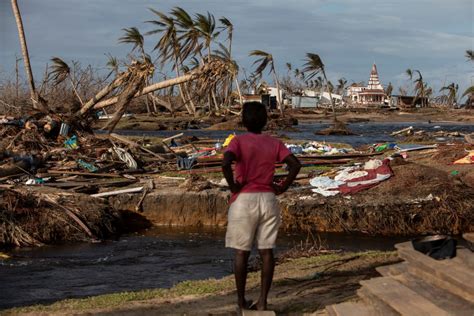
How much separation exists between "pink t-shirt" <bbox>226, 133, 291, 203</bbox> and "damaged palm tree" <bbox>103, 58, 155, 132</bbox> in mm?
12167

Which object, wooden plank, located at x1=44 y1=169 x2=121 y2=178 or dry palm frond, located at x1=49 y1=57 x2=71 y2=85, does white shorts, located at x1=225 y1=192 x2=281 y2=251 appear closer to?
wooden plank, located at x1=44 y1=169 x2=121 y2=178

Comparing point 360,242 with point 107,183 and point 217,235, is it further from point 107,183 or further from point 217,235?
point 107,183

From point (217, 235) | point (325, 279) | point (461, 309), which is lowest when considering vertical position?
point (217, 235)

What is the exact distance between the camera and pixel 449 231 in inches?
449

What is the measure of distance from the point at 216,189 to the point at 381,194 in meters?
2.96

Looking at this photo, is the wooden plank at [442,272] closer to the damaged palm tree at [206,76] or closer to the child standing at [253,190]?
the child standing at [253,190]

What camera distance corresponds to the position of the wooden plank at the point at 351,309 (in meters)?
5.16

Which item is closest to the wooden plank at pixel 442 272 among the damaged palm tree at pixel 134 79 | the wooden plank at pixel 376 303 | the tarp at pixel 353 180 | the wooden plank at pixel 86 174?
the wooden plank at pixel 376 303

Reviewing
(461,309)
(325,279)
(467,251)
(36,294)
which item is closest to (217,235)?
(36,294)

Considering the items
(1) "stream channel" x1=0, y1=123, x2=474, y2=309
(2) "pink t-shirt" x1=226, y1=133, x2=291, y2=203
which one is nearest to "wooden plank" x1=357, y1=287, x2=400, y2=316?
(2) "pink t-shirt" x1=226, y1=133, x2=291, y2=203

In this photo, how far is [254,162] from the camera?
5012 millimetres

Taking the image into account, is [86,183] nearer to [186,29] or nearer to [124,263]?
[124,263]

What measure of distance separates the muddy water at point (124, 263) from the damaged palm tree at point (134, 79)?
565 centimetres

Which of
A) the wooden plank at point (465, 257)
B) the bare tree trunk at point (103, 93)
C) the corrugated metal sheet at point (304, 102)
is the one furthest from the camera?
the corrugated metal sheet at point (304, 102)
